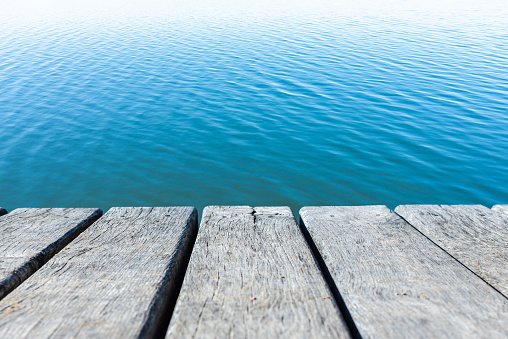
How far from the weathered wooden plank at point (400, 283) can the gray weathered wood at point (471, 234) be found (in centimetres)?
8

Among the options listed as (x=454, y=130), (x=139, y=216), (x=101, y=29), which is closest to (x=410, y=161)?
(x=454, y=130)

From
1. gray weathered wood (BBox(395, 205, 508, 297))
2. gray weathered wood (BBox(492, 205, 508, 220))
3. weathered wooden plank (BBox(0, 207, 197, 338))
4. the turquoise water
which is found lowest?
the turquoise water

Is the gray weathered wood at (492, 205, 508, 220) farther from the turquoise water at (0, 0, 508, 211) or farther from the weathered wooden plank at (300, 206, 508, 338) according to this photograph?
the turquoise water at (0, 0, 508, 211)

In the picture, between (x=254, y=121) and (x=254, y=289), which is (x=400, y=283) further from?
(x=254, y=121)

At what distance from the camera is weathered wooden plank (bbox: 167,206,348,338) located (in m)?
1.08

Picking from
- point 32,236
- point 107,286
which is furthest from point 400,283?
point 32,236

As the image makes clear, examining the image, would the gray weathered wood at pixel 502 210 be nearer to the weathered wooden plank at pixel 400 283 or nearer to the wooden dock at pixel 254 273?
the wooden dock at pixel 254 273

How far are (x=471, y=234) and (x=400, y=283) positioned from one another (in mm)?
647

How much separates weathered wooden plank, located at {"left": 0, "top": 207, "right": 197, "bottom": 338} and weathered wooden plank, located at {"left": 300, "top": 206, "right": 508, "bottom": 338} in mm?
570

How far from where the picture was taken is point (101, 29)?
70.7 ft

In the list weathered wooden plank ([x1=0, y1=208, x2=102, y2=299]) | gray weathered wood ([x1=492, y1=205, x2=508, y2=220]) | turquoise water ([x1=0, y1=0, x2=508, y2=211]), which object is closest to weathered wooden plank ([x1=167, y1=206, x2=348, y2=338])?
weathered wooden plank ([x1=0, y1=208, x2=102, y2=299])

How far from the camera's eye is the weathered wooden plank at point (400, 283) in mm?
1103

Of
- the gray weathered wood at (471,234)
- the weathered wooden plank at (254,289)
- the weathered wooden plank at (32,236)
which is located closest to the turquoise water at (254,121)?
the gray weathered wood at (471,234)

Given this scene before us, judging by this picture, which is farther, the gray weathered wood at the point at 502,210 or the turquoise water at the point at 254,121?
the turquoise water at the point at 254,121
